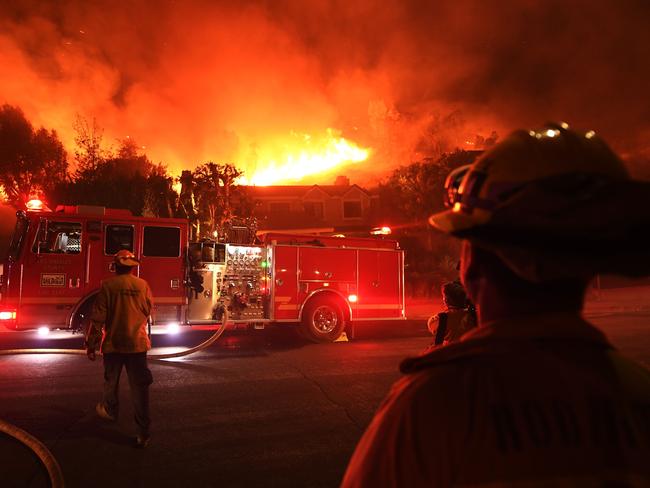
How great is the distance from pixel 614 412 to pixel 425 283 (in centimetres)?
2209

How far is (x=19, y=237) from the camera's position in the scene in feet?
30.5

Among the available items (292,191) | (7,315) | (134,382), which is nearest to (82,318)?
(7,315)

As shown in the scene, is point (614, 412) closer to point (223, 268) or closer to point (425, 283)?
point (223, 268)

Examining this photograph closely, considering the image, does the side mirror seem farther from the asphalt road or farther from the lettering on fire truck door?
the lettering on fire truck door

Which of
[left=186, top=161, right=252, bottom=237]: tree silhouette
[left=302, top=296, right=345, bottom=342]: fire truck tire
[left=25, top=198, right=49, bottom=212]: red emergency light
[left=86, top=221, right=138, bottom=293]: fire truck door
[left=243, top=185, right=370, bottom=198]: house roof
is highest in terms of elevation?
[left=243, top=185, right=370, bottom=198]: house roof

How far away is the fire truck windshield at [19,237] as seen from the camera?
9.20m

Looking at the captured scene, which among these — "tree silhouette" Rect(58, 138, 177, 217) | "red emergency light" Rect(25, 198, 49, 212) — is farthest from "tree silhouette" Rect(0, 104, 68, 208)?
"red emergency light" Rect(25, 198, 49, 212)

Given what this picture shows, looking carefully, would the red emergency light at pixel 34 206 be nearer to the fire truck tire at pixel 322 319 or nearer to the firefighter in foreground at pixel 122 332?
the firefighter in foreground at pixel 122 332

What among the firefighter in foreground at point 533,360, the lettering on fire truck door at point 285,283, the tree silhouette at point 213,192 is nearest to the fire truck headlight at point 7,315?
the lettering on fire truck door at point 285,283

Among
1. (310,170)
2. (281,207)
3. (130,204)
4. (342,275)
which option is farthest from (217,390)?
(310,170)

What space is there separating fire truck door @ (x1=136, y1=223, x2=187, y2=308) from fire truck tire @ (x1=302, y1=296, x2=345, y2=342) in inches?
114

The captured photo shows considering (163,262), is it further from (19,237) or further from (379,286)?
(379,286)

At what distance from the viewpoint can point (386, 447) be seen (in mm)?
913

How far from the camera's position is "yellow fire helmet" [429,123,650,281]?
0.95m
